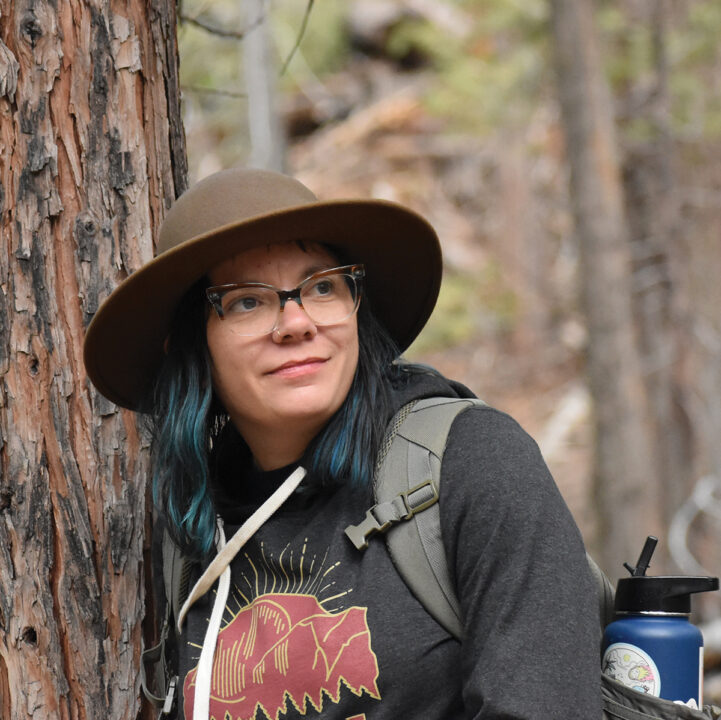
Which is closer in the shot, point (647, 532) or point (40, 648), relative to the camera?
point (40, 648)

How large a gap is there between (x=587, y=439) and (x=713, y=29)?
19.2 ft

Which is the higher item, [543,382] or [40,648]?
[543,382]

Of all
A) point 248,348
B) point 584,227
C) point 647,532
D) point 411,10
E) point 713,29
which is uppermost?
point 411,10

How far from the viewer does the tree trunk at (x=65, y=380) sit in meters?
2.39

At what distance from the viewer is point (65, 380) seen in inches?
96.5

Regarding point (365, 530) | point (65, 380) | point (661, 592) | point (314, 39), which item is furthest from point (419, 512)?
point (314, 39)

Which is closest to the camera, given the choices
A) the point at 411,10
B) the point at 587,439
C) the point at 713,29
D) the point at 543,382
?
the point at 713,29

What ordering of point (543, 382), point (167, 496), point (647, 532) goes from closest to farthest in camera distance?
point (167, 496), point (647, 532), point (543, 382)

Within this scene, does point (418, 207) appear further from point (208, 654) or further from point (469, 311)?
point (208, 654)

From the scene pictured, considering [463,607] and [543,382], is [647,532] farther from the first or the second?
[543,382]

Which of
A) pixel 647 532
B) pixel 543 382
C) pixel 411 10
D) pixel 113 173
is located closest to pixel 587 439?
pixel 543 382

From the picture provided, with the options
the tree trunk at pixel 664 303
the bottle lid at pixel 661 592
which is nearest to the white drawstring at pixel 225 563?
the bottle lid at pixel 661 592

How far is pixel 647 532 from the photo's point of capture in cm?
725

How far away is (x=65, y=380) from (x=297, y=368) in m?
0.72
